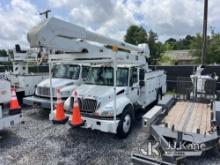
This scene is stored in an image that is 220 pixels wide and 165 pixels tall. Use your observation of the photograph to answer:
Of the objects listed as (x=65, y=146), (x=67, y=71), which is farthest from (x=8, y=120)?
(x=67, y=71)

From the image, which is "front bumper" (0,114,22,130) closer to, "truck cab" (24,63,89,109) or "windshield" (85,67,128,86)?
"truck cab" (24,63,89,109)

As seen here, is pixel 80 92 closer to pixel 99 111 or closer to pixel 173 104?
pixel 99 111

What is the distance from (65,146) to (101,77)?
2.30 m

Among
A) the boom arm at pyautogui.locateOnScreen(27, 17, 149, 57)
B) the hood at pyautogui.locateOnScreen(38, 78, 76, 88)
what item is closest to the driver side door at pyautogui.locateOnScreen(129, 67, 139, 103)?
the boom arm at pyautogui.locateOnScreen(27, 17, 149, 57)

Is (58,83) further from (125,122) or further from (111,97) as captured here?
(125,122)

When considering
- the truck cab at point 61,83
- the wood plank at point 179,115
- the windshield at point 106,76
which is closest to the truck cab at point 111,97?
the windshield at point 106,76

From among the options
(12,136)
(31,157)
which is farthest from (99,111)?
(12,136)

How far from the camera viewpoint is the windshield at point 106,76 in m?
5.96

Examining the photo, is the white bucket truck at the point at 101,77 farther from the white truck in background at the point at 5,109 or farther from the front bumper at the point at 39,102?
the front bumper at the point at 39,102

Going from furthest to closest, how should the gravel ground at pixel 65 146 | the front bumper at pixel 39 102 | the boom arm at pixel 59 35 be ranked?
the front bumper at pixel 39 102, the gravel ground at pixel 65 146, the boom arm at pixel 59 35

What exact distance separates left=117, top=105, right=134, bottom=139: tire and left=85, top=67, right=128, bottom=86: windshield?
0.88 meters

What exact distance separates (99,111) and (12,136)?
8.50 ft

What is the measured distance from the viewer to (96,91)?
5.48 metres

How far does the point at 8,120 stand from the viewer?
5.06 metres
